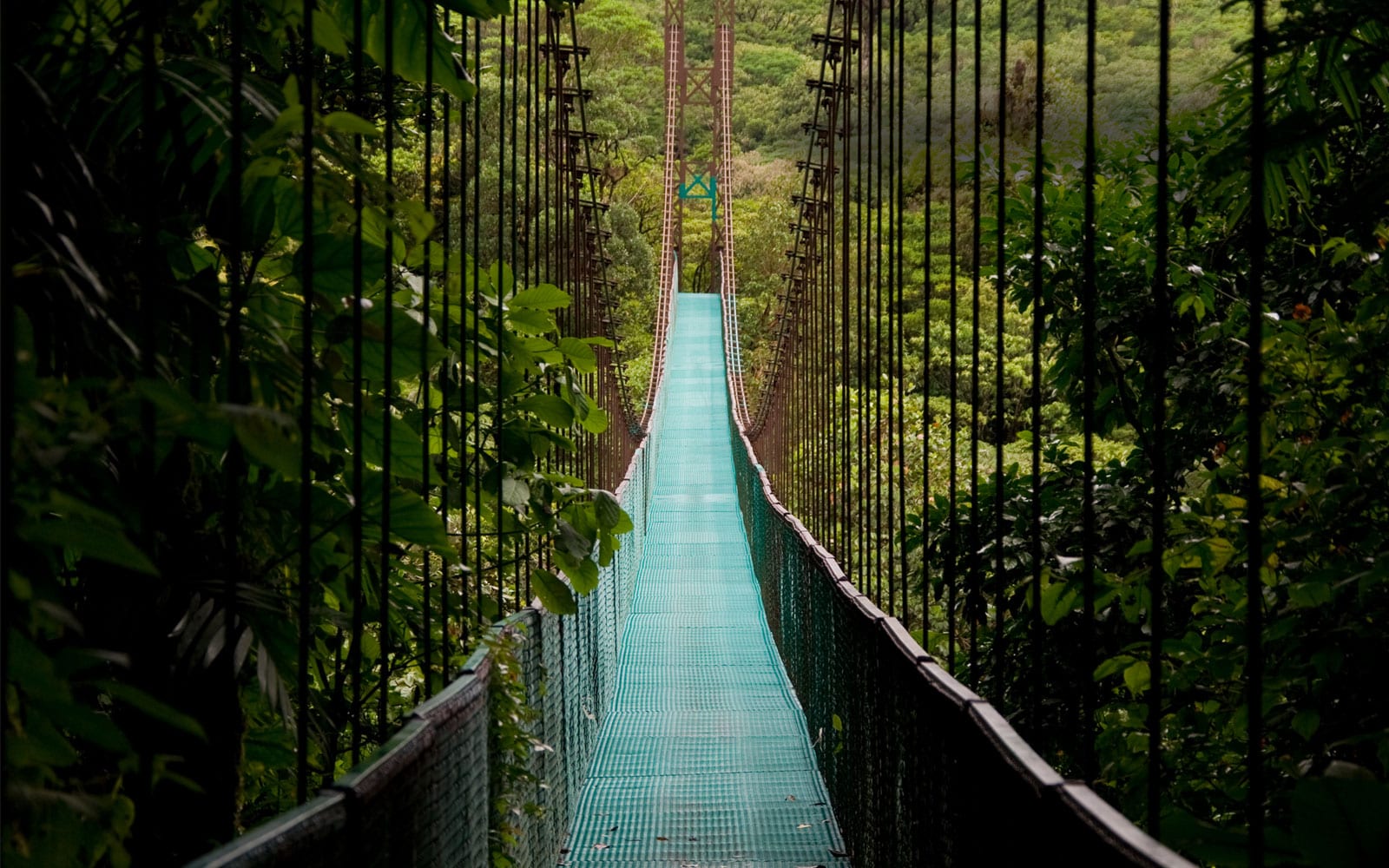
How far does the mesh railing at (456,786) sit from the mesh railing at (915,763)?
640 millimetres

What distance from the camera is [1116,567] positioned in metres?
2.90

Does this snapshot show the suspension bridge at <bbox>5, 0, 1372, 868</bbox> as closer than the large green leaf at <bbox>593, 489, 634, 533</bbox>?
Yes

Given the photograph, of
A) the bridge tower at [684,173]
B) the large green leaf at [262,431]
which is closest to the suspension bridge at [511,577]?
the large green leaf at [262,431]

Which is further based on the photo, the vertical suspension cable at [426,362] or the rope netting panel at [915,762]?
the vertical suspension cable at [426,362]

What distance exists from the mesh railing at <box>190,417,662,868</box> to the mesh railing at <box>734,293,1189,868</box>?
64cm

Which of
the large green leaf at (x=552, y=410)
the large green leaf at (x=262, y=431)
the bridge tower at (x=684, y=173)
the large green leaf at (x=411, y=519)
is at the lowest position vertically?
the large green leaf at (x=411, y=519)

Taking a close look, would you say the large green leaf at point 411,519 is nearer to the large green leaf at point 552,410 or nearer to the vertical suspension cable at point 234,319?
the vertical suspension cable at point 234,319

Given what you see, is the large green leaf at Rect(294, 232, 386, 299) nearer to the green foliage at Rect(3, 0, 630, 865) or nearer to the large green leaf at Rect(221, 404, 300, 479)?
the green foliage at Rect(3, 0, 630, 865)

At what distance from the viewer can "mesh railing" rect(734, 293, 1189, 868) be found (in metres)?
1.17

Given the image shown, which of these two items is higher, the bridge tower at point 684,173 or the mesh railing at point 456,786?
the bridge tower at point 684,173

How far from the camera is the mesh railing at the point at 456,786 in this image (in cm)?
106

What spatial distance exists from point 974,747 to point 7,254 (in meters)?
1.21

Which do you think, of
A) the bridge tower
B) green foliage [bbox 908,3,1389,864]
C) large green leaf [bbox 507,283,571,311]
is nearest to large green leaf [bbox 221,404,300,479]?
green foliage [bbox 908,3,1389,864]

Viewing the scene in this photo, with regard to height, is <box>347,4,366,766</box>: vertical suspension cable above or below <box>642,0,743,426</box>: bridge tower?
below
